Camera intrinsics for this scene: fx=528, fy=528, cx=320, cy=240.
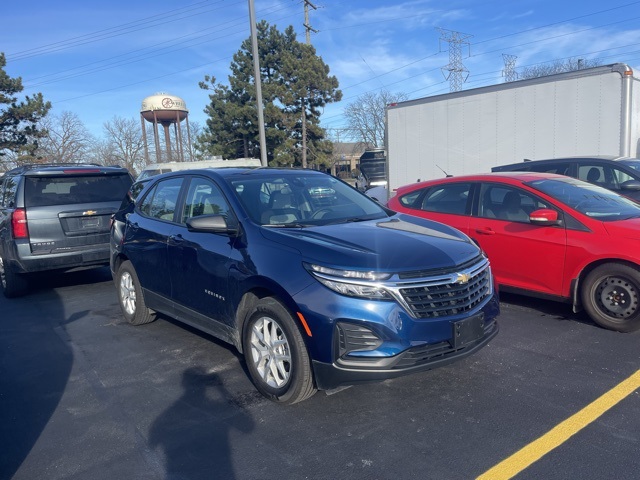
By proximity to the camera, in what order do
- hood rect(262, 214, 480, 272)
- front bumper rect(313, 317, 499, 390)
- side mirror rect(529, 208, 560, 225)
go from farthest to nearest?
side mirror rect(529, 208, 560, 225) < hood rect(262, 214, 480, 272) < front bumper rect(313, 317, 499, 390)

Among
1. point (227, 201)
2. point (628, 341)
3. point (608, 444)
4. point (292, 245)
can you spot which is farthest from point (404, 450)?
point (628, 341)

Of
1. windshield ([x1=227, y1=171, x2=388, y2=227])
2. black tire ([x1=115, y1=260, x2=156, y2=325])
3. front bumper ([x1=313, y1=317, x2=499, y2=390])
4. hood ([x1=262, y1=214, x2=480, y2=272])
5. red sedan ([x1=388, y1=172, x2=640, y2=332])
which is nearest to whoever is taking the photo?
front bumper ([x1=313, y1=317, x2=499, y2=390])

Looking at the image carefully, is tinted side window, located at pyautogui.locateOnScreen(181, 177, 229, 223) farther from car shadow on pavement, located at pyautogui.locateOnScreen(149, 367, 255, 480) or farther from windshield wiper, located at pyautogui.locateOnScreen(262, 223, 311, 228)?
car shadow on pavement, located at pyautogui.locateOnScreen(149, 367, 255, 480)

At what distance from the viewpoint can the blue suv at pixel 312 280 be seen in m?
3.38

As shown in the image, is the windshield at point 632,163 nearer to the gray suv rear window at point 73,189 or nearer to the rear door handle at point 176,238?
the rear door handle at point 176,238

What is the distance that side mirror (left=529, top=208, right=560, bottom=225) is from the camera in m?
5.44

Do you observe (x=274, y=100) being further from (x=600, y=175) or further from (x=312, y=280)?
(x=312, y=280)

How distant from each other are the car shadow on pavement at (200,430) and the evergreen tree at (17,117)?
2804 centimetres

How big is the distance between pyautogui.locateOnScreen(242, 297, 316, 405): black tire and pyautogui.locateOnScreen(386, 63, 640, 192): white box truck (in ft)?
28.2

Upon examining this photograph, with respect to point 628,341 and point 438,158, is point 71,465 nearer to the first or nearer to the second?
point 628,341

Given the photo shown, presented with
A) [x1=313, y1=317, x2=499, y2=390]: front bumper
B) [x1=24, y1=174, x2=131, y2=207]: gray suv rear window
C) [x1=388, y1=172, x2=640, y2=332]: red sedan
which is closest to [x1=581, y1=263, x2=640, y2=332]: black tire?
[x1=388, y1=172, x2=640, y2=332]: red sedan

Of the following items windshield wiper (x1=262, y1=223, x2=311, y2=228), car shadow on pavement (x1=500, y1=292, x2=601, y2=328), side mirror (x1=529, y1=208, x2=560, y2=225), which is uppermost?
windshield wiper (x1=262, y1=223, x2=311, y2=228)

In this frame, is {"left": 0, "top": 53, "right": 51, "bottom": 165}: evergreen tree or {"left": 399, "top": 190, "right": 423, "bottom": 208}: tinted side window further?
{"left": 0, "top": 53, "right": 51, "bottom": 165}: evergreen tree

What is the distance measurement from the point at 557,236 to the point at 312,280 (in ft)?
10.5
